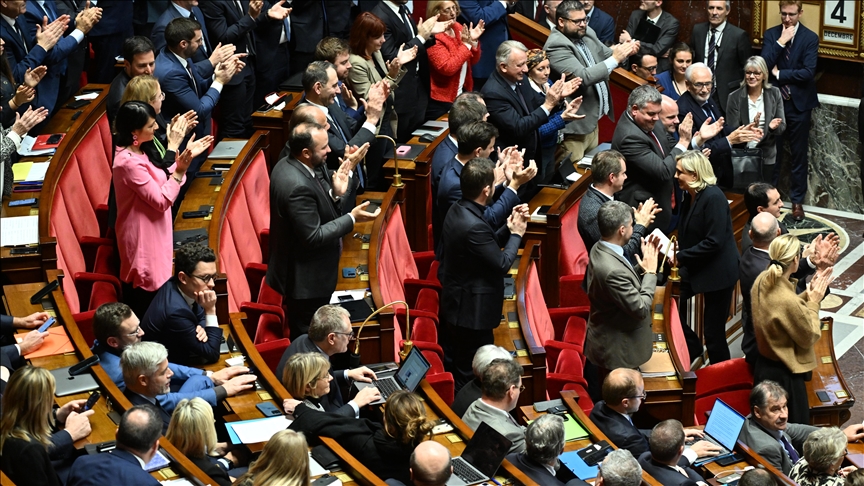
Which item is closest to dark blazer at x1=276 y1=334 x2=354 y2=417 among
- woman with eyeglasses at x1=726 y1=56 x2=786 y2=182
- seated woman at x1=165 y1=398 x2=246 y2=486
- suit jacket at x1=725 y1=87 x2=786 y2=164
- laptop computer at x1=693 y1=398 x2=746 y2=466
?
seated woman at x1=165 y1=398 x2=246 y2=486

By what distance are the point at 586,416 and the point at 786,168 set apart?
4.01 m

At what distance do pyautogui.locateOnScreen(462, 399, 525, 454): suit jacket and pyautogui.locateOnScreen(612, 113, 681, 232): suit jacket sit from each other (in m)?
1.73

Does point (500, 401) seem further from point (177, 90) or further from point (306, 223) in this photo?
point (177, 90)

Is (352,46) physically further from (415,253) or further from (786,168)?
(786,168)

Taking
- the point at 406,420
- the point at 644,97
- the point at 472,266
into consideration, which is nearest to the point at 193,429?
the point at 406,420

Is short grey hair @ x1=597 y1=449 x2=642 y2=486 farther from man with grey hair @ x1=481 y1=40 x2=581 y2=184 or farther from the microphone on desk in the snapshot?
man with grey hair @ x1=481 y1=40 x2=581 y2=184

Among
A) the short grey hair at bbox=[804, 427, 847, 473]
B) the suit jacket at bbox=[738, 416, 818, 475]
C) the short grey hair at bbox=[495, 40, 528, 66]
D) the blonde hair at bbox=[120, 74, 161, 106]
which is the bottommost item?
the suit jacket at bbox=[738, 416, 818, 475]

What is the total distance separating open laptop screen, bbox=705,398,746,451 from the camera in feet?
14.1

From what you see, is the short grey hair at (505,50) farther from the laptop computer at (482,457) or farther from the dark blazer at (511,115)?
the laptop computer at (482,457)

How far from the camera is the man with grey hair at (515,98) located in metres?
5.71

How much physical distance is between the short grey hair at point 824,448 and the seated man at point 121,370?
Result: 6.23 ft

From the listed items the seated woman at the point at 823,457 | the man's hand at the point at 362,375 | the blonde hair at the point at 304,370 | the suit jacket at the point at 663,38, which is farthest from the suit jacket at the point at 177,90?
the suit jacket at the point at 663,38

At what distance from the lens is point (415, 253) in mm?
5797

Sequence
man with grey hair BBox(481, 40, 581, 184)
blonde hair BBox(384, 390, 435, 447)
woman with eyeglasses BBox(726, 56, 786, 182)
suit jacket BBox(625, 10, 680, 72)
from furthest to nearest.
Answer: suit jacket BBox(625, 10, 680, 72) → woman with eyeglasses BBox(726, 56, 786, 182) → man with grey hair BBox(481, 40, 581, 184) → blonde hair BBox(384, 390, 435, 447)
